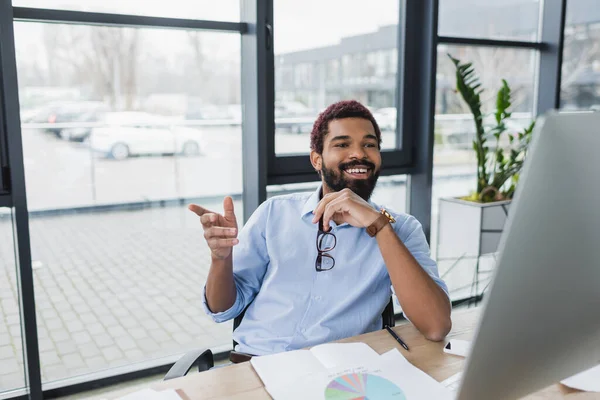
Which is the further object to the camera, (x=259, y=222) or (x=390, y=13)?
(x=390, y=13)

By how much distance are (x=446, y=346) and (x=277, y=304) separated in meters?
0.50

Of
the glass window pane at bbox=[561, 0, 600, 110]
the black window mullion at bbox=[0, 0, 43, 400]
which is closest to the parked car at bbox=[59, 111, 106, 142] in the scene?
the black window mullion at bbox=[0, 0, 43, 400]

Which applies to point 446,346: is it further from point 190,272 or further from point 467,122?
point 467,122

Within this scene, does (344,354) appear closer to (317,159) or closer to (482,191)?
(317,159)

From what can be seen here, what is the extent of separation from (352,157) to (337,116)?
0.15 m

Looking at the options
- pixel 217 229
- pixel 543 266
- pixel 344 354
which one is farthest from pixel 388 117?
pixel 543 266

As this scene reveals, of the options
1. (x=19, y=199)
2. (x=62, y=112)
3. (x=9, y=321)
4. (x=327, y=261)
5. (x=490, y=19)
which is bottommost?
(x=9, y=321)

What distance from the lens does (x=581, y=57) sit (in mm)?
3611

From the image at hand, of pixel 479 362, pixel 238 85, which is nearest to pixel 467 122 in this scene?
pixel 238 85

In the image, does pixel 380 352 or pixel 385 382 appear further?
pixel 380 352

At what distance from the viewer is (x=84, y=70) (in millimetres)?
2344

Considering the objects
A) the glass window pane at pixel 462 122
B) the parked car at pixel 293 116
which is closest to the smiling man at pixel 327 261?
the parked car at pixel 293 116

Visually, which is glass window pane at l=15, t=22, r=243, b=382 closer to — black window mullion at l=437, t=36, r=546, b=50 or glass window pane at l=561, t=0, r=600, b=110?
black window mullion at l=437, t=36, r=546, b=50

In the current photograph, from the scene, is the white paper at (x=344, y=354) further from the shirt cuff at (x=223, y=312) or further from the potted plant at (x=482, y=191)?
the potted plant at (x=482, y=191)
